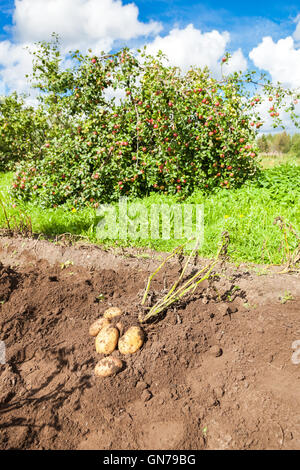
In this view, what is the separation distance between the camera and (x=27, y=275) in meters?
3.15

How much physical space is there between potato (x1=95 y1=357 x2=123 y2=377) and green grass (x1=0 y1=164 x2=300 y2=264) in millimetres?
1796

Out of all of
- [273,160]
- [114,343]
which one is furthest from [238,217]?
[273,160]

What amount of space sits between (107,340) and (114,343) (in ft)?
0.18

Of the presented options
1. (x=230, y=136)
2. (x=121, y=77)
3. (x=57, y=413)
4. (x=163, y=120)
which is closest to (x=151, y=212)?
(x=163, y=120)

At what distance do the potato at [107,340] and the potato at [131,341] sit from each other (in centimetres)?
5

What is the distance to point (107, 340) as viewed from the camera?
2176 millimetres

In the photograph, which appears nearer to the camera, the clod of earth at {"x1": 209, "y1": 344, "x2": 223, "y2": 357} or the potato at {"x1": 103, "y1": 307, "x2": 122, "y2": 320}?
the clod of earth at {"x1": 209, "y1": 344, "x2": 223, "y2": 357}

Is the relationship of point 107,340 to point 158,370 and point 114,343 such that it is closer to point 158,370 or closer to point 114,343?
point 114,343

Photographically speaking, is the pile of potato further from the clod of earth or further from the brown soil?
the clod of earth

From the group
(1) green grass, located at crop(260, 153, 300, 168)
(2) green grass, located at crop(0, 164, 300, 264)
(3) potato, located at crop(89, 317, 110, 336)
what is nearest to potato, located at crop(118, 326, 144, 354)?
(3) potato, located at crop(89, 317, 110, 336)

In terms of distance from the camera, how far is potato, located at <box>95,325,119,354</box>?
217cm
